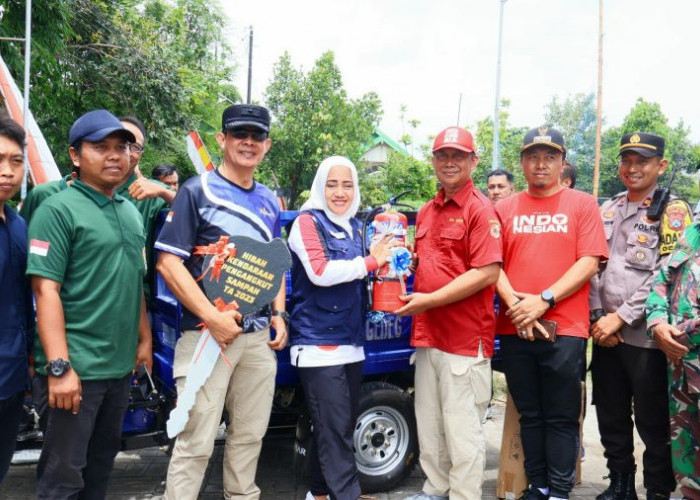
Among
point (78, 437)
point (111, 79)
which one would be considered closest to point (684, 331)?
point (78, 437)

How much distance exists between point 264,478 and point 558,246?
2514 mm

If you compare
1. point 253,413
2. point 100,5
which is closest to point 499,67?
point 100,5

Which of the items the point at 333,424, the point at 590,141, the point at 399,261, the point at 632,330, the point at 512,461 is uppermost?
the point at 590,141

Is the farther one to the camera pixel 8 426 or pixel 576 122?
pixel 576 122

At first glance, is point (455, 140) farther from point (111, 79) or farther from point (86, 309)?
point (111, 79)

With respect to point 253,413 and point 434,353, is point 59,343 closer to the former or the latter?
point 253,413

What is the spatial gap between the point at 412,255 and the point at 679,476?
6.18 ft

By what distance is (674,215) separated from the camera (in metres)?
3.36

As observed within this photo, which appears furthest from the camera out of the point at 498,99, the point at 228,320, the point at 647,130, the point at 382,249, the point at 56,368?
the point at 647,130

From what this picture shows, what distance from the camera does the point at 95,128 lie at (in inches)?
98.9

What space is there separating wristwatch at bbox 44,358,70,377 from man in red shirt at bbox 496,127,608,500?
7.44ft

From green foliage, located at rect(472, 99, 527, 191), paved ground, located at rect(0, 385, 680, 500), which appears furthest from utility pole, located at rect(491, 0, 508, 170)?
paved ground, located at rect(0, 385, 680, 500)

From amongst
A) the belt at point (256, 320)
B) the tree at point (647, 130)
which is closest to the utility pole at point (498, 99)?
the belt at point (256, 320)

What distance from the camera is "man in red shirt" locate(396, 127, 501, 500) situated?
3156 mm
